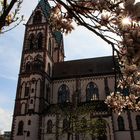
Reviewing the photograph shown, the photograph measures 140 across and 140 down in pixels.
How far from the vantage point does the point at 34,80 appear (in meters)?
36.4

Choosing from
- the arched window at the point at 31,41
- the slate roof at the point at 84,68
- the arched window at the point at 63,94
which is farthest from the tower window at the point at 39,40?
the arched window at the point at 63,94

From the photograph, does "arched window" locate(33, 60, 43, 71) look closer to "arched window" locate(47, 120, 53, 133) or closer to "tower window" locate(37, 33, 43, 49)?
"tower window" locate(37, 33, 43, 49)

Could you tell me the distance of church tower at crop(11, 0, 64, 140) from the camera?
33906 millimetres

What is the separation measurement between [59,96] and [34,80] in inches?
203

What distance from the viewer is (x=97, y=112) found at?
32750 mm

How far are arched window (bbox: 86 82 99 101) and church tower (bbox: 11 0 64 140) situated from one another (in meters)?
6.25

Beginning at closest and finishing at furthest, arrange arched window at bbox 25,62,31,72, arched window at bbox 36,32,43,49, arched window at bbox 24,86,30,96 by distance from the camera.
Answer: arched window at bbox 24,86,30,96 < arched window at bbox 25,62,31,72 < arched window at bbox 36,32,43,49

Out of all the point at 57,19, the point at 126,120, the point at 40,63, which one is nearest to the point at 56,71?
the point at 40,63

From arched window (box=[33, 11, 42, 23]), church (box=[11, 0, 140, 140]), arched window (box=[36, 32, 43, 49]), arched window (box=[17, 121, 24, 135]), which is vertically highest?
arched window (box=[33, 11, 42, 23])

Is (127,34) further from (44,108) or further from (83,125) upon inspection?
(44,108)

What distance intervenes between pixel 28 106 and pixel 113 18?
3316cm

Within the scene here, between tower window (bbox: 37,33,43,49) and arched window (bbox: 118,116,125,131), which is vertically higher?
tower window (bbox: 37,33,43,49)

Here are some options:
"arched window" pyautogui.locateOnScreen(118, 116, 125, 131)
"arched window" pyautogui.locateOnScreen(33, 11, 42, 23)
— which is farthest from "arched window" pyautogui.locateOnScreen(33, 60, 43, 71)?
"arched window" pyautogui.locateOnScreen(118, 116, 125, 131)

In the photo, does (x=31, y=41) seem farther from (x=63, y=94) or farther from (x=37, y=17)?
(x=63, y=94)
